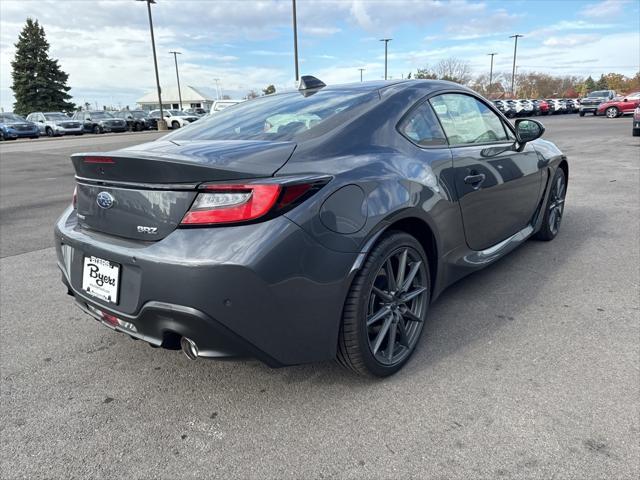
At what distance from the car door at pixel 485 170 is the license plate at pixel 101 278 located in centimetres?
195

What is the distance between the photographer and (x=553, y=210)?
15.7ft

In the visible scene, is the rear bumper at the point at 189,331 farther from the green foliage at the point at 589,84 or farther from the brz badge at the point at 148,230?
the green foliage at the point at 589,84

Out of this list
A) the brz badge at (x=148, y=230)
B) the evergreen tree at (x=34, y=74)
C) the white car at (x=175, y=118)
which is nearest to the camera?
the brz badge at (x=148, y=230)

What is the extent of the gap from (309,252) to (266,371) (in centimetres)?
94

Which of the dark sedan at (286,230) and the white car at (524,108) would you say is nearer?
the dark sedan at (286,230)

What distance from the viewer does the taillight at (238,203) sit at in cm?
194

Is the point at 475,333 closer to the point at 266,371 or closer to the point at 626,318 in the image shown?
the point at 626,318

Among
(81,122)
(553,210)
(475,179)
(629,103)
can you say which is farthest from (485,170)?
(81,122)

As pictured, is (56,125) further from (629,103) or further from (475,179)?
(629,103)

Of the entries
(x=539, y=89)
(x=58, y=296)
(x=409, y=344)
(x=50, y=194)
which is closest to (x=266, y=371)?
(x=409, y=344)

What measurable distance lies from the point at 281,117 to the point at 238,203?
41.0 inches

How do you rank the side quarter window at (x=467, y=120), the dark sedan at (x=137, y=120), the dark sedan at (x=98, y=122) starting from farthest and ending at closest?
the dark sedan at (x=137, y=120) → the dark sedan at (x=98, y=122) → the side quarter window at (x=467, y=120)

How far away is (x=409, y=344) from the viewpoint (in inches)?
106

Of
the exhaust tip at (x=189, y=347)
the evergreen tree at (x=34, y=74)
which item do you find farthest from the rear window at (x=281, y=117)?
the evergreen tree at (x=34, y=74)
